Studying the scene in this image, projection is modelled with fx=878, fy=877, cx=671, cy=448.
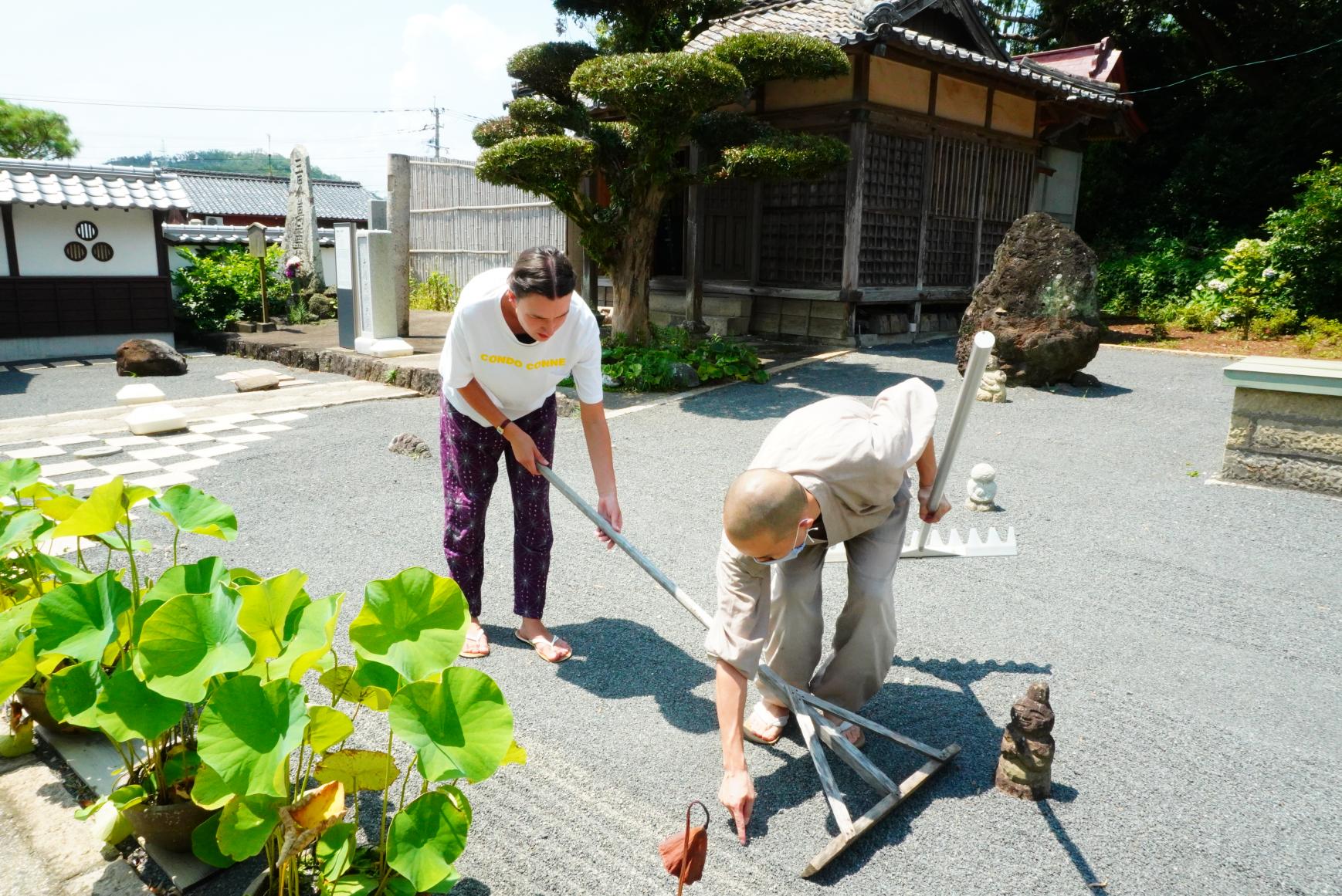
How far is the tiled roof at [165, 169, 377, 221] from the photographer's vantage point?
3108 centimetres

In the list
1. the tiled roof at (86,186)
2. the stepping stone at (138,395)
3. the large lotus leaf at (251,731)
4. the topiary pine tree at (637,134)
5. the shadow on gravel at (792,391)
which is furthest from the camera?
the tiled roof at (86,186)

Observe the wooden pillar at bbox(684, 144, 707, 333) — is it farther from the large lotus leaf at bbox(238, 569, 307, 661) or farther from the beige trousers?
the large lotus leaf at bbox(238, 569, 307, 661)

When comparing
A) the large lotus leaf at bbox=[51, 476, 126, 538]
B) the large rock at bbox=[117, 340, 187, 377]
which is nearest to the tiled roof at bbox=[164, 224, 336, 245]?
the large rock at bbox=[117, 340, 187, 377]

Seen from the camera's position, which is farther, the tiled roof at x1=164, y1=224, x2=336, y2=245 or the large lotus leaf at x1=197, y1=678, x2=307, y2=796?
the tiled roof at x1=164, y1=224, x2=336, y2=245

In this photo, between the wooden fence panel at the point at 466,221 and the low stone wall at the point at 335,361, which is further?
the wooden fence panel at the point at 466,221

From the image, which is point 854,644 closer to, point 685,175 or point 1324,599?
A: point 1324,599

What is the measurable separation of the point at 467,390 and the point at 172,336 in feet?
36.5

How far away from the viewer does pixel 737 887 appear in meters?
2.10

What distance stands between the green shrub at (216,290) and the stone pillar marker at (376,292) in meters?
4.10

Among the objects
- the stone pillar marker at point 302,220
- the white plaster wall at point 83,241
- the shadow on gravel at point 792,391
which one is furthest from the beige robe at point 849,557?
the stone pillar marker at point 302,220

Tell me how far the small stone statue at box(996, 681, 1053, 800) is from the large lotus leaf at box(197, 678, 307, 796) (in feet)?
5.94

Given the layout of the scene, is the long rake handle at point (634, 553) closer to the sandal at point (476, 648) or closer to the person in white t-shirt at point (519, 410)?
the person in white t-shirt at point (519, 410)

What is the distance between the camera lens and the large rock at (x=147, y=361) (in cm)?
1005

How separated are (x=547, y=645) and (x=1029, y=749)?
1689 mm
